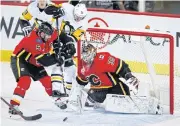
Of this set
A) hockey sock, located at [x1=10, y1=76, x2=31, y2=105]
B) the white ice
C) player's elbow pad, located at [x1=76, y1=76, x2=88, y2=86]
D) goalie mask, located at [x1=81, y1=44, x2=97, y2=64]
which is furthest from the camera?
player's elbow pad, located at [x1=76, y1=76, x2=88, y2=86]

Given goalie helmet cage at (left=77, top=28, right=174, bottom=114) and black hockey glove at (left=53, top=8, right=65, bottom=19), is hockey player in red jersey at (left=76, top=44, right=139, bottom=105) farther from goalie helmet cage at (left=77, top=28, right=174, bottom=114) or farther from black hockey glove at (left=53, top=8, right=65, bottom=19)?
black hockey glove at (left=53, top=8, right=65, bottom=19)

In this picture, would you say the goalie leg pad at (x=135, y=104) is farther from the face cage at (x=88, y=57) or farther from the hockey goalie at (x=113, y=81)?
the face cage at (x=88, y=57)

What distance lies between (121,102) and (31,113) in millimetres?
671

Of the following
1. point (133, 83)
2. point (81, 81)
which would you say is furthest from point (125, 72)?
point (81, 81)

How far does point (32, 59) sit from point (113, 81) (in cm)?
62

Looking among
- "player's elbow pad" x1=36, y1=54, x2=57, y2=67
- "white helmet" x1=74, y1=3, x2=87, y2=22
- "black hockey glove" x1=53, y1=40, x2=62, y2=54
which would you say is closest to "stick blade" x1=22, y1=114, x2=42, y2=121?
"player's elbow pad" x1=36, y1=54, x2=57, y2=67

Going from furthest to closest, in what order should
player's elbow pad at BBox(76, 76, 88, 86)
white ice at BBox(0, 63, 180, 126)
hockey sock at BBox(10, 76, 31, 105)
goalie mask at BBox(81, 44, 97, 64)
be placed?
player's elbow pad at BBox(76, 76, 88, 86), goalie mask at BBox(81, 44, 97, 64), hockey sock at BBox(10, 76, 31, 105), white ice at BBox(0, 63, 180, 126)

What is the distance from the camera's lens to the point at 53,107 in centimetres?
512

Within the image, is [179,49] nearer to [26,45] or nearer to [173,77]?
[173,77]

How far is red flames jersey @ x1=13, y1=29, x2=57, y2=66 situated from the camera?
4879 millimetres

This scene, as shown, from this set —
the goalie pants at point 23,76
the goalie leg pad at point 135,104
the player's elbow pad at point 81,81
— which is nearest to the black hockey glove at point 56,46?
the goalie pants at point 23,76

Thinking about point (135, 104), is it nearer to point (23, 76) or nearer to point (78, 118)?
point (78, 118)

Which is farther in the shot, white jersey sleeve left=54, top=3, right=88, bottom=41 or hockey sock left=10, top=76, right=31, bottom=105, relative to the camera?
white jersey sleeve left=54, top=3, right=88, bottom=41

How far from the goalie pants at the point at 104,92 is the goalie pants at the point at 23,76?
1.08ft
